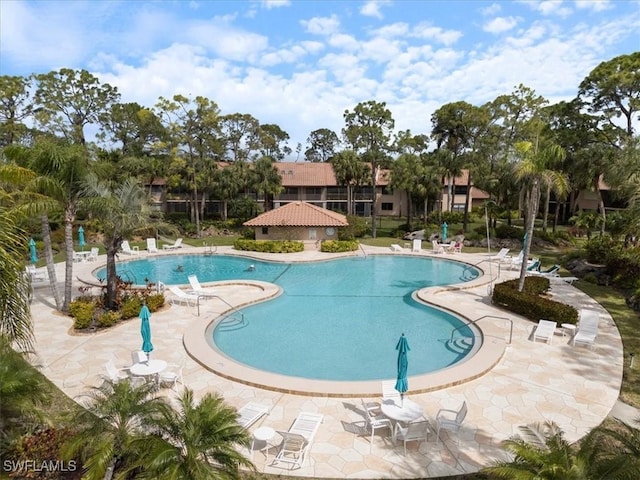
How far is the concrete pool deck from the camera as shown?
25.2 ft

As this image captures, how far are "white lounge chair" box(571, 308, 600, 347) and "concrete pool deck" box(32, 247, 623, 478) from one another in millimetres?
306

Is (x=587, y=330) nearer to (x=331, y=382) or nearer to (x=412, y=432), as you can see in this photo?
(x=412, y=432)

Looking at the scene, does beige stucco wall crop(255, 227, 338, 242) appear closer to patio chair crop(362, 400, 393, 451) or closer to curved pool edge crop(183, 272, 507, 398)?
curved pool edge crop(183, 272, 507, 398)

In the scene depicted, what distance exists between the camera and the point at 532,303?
15.4 m

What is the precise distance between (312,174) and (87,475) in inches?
1891

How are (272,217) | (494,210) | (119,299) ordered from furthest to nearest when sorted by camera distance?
(494,210)
(272,217)
(119,299)

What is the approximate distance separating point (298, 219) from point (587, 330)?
23566 millimetres

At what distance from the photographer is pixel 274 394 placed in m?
10.1

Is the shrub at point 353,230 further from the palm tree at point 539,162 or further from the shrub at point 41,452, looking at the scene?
the shrub at point 41,452

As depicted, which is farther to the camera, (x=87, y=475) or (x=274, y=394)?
(x=274, y=394)

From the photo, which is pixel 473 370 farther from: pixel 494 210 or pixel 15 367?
pixel 494 210

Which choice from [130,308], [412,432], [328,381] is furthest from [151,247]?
[412,432]

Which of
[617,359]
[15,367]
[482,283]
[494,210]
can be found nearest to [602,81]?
[494,210]

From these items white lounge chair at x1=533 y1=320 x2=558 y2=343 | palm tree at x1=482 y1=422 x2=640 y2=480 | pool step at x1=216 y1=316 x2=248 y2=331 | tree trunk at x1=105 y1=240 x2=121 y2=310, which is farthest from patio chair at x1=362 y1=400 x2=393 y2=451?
tree trunk at x1=105 y1=240 x2=121 y2=310
